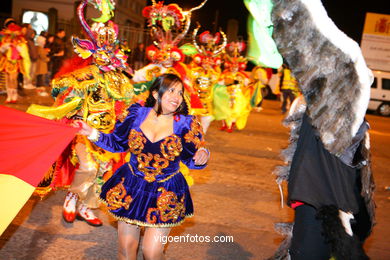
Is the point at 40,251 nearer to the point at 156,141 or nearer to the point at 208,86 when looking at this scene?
the point at 156,141

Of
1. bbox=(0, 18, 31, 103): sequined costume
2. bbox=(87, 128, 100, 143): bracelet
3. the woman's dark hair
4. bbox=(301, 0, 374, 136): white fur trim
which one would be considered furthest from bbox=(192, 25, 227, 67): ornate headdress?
bbox=(301, 0, 374, 136): white fur trim

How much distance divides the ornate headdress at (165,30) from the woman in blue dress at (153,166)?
3635 mm

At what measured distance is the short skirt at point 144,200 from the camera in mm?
3086

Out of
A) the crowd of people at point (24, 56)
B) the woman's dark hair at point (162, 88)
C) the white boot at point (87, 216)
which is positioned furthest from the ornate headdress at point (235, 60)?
the woman's dark hair at point (162, 88)

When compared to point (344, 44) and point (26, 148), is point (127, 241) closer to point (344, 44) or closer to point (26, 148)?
point (26, 148)

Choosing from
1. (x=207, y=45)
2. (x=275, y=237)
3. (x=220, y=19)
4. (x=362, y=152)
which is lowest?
(x=275, y=237)

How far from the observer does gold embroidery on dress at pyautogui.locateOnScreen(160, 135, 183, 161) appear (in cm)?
317

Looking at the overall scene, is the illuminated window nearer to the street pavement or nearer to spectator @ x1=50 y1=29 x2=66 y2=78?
spectator @ x1=50 y1=29 x2=66 y2=78

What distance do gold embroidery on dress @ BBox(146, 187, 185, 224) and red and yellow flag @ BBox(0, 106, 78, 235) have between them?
790 millimetres

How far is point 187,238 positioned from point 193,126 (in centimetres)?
159

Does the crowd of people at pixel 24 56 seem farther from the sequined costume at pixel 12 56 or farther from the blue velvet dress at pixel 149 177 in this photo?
the blue velvet dress at pixel 149 177

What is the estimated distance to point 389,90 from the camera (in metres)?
22.0

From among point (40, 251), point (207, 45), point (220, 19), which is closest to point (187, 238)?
point (40, 251)

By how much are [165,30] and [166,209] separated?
4.74 m
